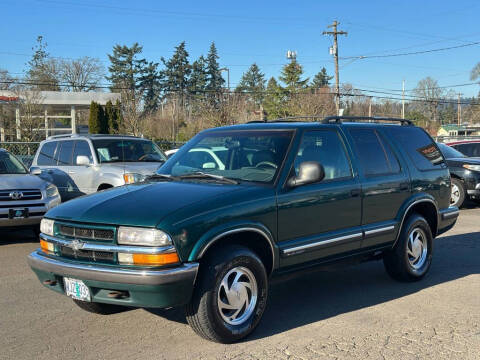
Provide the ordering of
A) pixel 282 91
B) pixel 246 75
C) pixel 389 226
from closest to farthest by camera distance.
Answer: pixel 389 226 → pixel 282 91 → pixel 246 75

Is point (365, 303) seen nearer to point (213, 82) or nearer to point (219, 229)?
point (219, 229)

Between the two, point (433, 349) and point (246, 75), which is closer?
point (433, 349)

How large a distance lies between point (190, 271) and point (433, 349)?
2037mm

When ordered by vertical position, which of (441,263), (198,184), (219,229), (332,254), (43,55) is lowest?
(441,263)

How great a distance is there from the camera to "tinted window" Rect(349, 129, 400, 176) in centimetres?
567

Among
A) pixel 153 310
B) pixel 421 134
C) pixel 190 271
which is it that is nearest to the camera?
pixel 190 271

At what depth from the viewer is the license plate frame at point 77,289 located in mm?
4078

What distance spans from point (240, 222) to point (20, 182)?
5.84m

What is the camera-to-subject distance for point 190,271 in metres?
3.89

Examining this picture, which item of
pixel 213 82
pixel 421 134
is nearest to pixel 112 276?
pixel 421 134

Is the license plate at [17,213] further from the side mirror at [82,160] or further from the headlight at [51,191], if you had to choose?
the side mirror at [82,160]

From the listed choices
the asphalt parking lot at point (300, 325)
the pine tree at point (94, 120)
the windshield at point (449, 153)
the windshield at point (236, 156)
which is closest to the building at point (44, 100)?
the pine tree at point (94, 120)

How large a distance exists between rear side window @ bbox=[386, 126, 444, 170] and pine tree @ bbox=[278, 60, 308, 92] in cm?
5520

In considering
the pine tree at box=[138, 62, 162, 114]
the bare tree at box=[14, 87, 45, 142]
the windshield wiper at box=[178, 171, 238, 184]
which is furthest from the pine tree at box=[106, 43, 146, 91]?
the windshield wiper at box=[178, 171, 238, 184]
